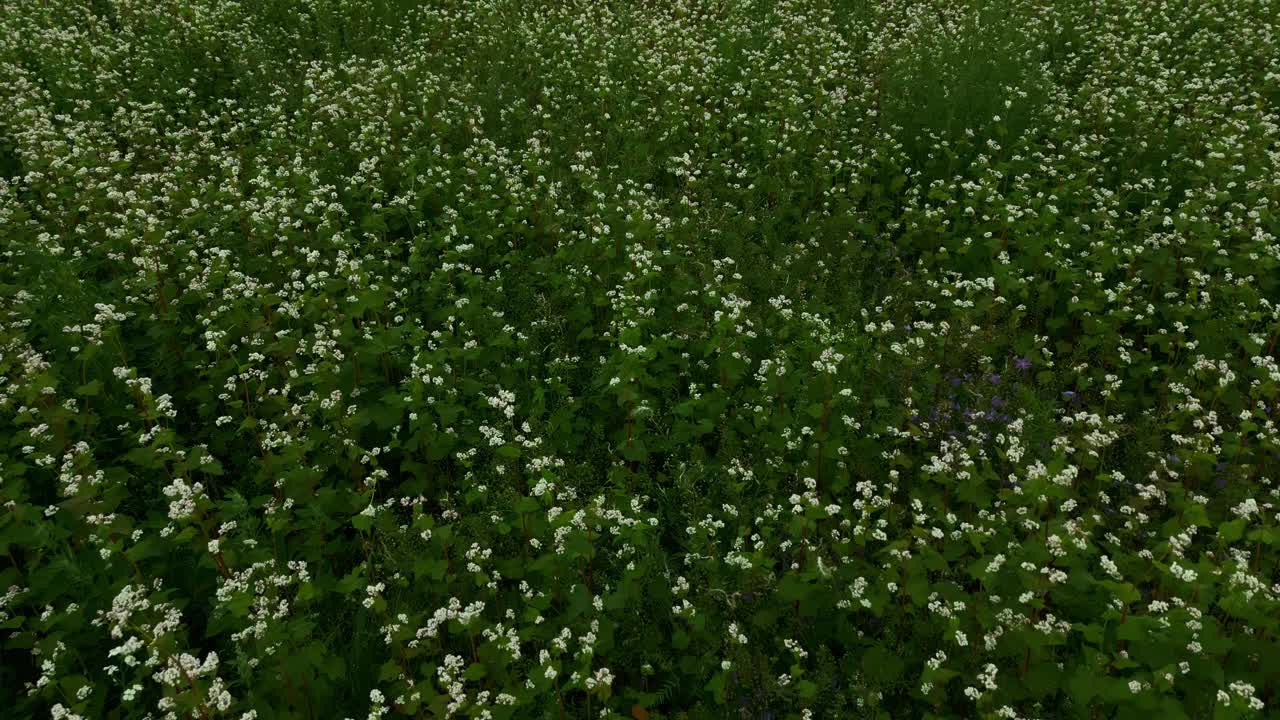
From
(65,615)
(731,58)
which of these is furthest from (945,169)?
(65,615)

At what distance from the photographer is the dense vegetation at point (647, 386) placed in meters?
4.05

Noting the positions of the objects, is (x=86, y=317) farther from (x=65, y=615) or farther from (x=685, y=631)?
(x=685, y=631)

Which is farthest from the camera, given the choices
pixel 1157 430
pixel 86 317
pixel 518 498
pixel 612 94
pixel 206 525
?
pixel 612 94

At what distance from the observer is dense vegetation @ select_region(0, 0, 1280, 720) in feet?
13.3

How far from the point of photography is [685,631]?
14.1 ft

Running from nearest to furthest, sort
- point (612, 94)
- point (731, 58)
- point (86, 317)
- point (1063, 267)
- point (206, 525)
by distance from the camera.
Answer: point (206, 525) → point (86, 317) → point (1063, 267) → point (612, 94) → point (731, 58)

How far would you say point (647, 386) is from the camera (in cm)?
616

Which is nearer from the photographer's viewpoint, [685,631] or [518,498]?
[685,631]

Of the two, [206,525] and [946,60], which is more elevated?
[946,60]

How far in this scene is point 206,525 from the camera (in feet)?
15.0

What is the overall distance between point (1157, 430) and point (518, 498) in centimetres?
433

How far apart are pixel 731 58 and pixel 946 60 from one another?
2.79 meters

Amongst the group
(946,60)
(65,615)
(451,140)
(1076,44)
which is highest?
(1076,44)

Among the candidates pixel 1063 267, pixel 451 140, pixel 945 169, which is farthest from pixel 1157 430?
pixel 451 140
